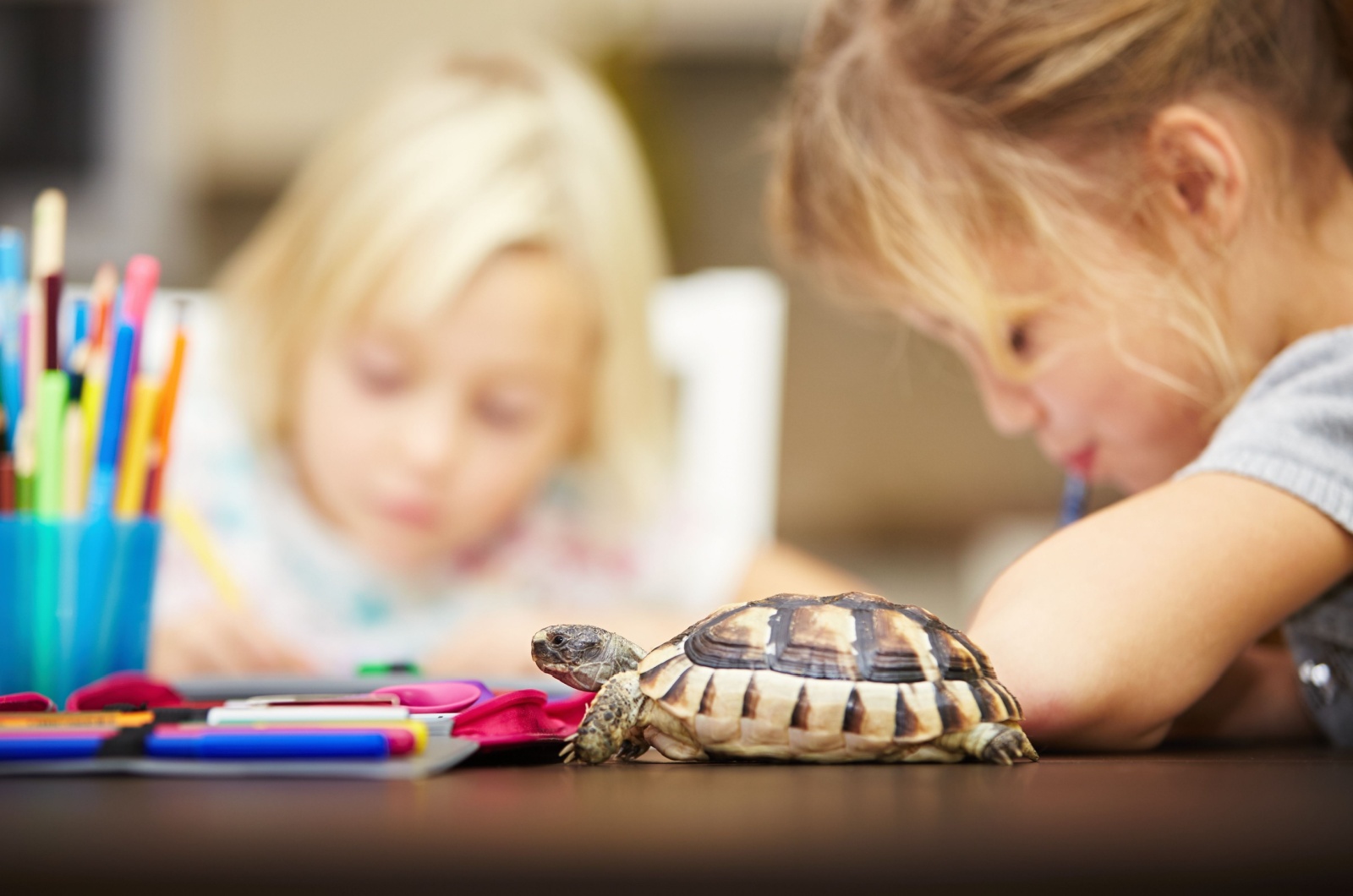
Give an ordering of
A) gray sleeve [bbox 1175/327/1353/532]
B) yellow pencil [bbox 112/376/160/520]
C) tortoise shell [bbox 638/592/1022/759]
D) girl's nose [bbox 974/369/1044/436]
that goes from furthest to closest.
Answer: girl's nose [bbox 974/369/1044/436] < yellow pencil [bbox 112/376/160/520] < gray sleeve [bbox 1175/327/1353/532] < tortoise shell [bbox 638/592/1022/759]

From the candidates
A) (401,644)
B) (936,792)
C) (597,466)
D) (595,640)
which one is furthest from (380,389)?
(936,792)

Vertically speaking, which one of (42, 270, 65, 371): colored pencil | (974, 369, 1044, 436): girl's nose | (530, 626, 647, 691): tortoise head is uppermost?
(42, 270, 65, 371): colored pencil

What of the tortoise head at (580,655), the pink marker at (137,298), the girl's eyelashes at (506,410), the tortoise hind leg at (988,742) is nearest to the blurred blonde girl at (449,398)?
the girl's eyelashes at (506,410)

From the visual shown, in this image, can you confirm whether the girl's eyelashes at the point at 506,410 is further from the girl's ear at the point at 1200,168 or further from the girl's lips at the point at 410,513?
the girl's ear at the point at 1200,168

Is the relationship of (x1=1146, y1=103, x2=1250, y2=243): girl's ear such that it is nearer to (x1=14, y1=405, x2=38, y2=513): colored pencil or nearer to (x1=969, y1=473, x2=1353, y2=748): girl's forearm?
(x1=969, y1=473, x2=1353, y2=748): girl's forearm

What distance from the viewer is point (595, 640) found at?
1.30 feet

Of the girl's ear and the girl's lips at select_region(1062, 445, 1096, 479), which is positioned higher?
the girl's ear

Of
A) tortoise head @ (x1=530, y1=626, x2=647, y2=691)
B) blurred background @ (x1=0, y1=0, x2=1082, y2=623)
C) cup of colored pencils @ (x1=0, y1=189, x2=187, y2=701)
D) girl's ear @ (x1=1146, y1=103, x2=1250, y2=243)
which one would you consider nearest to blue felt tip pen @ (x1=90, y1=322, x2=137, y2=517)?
cup of colored pencils @ (x1=0, y1=189, x2=187, y2=701)

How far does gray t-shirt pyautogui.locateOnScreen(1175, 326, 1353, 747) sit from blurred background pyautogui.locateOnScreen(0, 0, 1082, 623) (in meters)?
0.82

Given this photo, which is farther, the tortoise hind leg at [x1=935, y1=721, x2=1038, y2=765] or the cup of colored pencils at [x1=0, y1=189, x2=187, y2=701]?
the cup of colored pencils at [x1=0, y1=189, x2=187, y2=701]

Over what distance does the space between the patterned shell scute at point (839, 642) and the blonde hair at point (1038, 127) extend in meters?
0.29

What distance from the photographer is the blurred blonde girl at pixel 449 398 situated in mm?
1059

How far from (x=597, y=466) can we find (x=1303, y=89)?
2.92 feet

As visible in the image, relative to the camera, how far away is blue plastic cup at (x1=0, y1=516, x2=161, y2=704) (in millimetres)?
496
